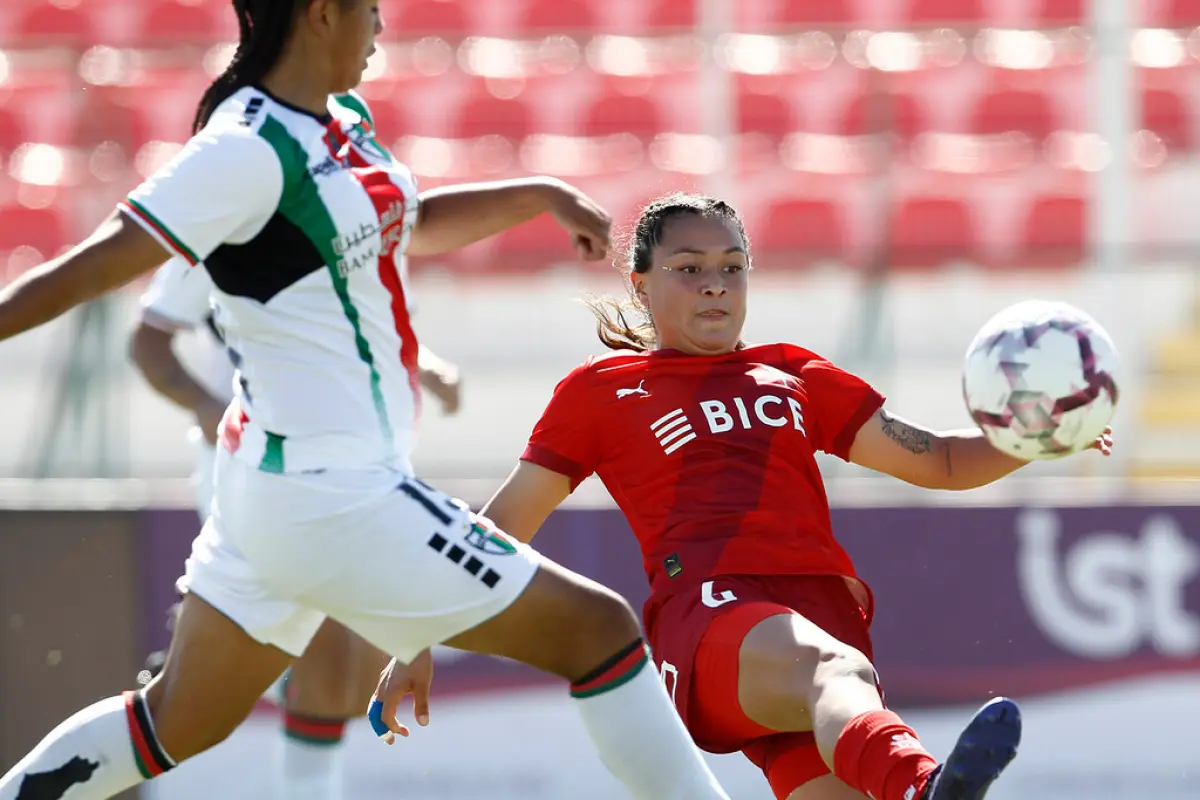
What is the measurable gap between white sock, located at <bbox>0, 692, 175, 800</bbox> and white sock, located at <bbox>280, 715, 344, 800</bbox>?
1.06m

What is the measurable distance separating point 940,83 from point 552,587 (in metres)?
7.82

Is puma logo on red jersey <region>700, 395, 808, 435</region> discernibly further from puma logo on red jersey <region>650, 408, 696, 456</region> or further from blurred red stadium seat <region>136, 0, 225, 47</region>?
blurred red stadium seat <region>136, 0, 225, 47</region>

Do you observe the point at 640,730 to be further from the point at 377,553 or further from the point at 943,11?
the point at 943,11

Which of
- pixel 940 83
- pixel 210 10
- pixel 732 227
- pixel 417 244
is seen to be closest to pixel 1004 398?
pixel 732 227

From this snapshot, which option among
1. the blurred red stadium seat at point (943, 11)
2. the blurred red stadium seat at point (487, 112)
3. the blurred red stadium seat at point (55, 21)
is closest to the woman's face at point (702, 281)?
the blurred red stadium seat at point (487, 112)

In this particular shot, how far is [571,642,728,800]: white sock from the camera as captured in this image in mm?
3234

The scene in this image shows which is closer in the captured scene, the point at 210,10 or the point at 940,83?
the point at 940,83

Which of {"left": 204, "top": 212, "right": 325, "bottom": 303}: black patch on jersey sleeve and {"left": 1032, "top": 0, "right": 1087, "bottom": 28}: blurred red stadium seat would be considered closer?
{"left": 204, "top": 212, "right": 325, "bottom": 303}: black patch on jersey sleeve

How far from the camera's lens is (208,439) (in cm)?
544

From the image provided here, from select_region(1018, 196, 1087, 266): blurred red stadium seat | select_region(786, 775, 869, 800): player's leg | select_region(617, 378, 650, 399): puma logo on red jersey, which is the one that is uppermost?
select_region(1018, 196, 1087, 266): blurred red stadium seat

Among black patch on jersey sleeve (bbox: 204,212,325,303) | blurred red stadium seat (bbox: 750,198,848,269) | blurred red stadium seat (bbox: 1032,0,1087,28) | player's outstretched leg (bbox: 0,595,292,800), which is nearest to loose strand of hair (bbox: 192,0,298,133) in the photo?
black patch on jersey sleeve (bbox: 204,212,325,303)

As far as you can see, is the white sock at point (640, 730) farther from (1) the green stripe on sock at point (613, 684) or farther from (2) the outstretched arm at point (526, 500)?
(2) the outstretched arm at point (526, 500)

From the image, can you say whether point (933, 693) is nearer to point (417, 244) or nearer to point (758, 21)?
point (417, 244)

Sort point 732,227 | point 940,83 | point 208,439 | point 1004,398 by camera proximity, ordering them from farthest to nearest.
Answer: point 940,83 → point 208,439 → point 732,227 → point 1004,398
